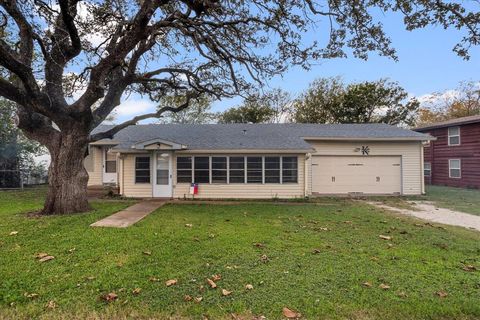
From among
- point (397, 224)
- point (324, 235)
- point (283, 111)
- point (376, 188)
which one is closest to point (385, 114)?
point (283, 111)

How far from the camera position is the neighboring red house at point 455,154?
1889 cm

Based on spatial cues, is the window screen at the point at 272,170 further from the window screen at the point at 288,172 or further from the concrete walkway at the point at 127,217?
the concrete walkway at the point at 127,217

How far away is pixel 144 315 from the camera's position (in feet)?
10.4

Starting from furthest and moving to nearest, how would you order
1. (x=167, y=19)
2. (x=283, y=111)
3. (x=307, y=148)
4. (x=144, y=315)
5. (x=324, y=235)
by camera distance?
1. (x=283, y=111)
2. (x=307, y=148)
3. (x=167, y=19)
4. (x=324, y=235)
5. (x=144, y=315)

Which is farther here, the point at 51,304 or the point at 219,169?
the point at 219,169

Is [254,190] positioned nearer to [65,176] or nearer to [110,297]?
[65,176]

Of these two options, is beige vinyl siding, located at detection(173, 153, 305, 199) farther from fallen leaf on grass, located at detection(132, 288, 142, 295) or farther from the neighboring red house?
the neighboring red house

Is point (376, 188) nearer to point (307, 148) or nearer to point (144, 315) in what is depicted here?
point (307, 148)

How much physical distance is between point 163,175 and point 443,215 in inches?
426

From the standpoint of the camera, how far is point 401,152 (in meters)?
15.8

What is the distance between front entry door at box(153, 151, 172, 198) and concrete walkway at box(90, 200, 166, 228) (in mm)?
2800

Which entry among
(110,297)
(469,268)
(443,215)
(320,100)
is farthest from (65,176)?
(320,100)

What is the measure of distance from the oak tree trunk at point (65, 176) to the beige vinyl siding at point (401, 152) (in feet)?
35.9

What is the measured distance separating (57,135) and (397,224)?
10098mm
